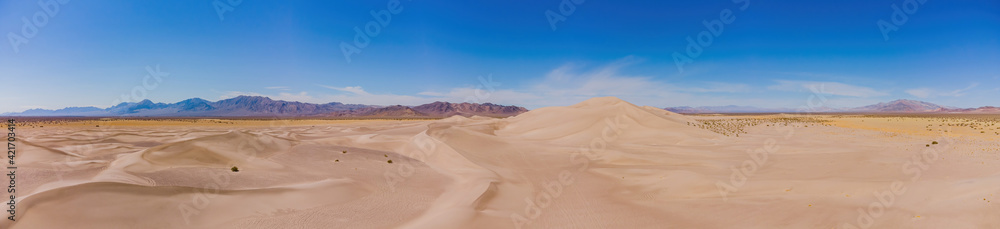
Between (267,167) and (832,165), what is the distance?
19.8 metres

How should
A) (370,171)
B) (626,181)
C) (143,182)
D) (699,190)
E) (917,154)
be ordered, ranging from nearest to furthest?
(143,182)
(699,190)
(626,181)
(370,171)
(917,154)

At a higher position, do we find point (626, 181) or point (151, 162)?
point (151, 162)

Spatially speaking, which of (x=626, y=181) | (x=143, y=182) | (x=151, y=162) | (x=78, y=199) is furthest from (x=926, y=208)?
(x=151, y=162)

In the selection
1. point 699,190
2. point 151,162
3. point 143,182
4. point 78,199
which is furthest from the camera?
point 151,162

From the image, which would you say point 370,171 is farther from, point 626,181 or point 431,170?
point 626,181

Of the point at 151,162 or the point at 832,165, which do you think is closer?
the point at 151,162

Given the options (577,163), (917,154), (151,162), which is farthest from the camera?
(577,163)

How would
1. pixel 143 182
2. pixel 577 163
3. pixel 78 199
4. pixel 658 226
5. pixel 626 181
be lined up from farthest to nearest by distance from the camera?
pixel 577 163
pixel 626 181
pixel 143 182
pixel 658 226
pixel 78 199

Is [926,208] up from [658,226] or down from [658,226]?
up

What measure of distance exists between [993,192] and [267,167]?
1846 cm

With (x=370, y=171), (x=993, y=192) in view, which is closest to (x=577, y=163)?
(x=370, y=171)

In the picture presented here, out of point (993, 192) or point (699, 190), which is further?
point (699, 190)

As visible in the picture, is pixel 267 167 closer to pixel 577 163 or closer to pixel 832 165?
pixel 577 163

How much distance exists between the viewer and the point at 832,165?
13.7 meters
